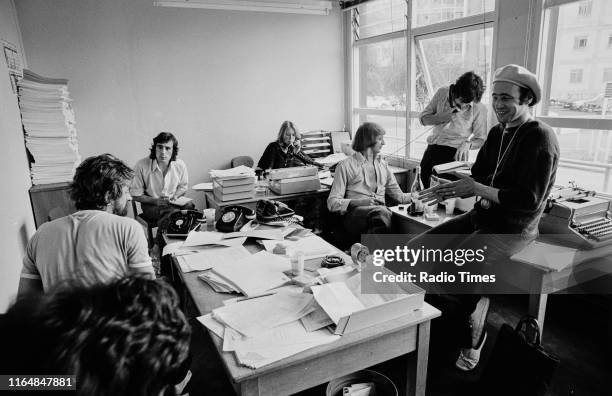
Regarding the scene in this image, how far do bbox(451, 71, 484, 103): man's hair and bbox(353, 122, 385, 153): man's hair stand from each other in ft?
2.44

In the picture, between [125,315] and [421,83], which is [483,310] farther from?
[421,83]

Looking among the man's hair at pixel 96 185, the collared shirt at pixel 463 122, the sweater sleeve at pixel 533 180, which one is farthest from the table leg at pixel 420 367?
the collared shirt at pixel 463 122

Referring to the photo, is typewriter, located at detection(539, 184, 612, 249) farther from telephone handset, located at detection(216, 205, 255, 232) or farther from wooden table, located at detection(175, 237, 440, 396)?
telephone handset, located at detection(216, 205, 255, 232)

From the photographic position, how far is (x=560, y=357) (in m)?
2.35

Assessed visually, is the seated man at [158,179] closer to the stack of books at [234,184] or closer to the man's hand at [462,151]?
the stack of books at [234,184]

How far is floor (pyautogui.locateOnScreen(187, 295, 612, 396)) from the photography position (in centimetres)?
212

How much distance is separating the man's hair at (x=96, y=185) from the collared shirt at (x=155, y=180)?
187cm

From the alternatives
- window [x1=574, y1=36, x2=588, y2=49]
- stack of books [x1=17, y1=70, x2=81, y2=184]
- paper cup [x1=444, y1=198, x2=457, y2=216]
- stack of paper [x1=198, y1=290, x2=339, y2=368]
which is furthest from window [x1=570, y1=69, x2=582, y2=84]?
stack of books [x1=17, y1=70, x2=81, y2=184]

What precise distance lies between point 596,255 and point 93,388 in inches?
103

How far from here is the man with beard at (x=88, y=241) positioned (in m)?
1.57

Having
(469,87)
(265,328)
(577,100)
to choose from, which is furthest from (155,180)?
(577,100)

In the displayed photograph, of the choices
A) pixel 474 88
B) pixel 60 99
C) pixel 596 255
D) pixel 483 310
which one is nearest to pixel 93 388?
pixel 483 310

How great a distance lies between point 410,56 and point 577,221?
275 centimetres

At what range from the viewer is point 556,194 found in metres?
2.63
